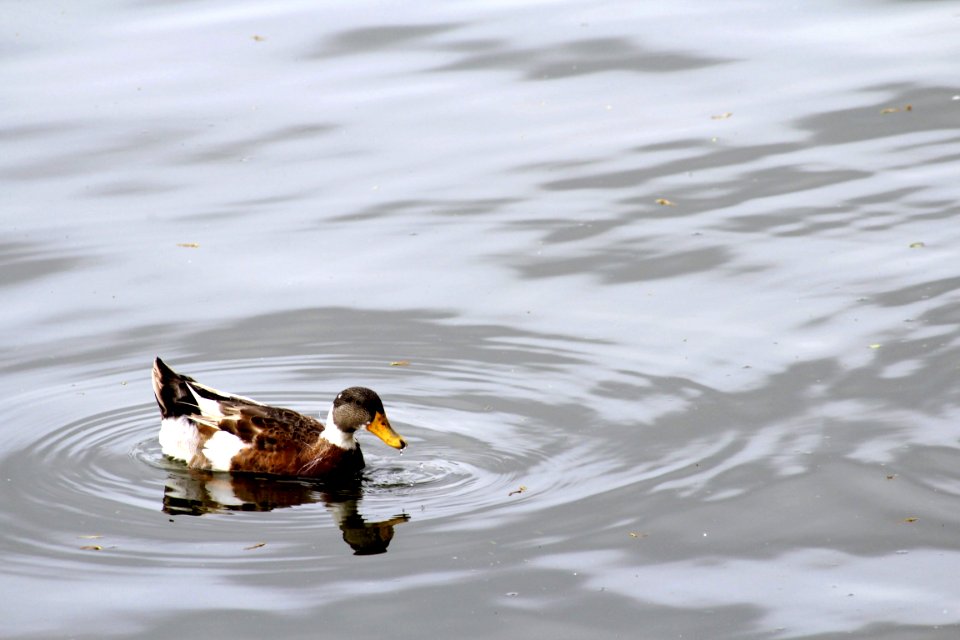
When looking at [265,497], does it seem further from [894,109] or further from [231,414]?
[894,109]

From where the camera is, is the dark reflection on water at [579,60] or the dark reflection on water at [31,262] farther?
the dark reflection on water at [579,60]

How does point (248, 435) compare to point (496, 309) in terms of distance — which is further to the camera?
point (496, 309)

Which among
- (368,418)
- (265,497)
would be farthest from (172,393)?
(368,418)

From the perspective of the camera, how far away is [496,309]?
1180 centimetres

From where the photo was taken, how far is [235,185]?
14.6 m

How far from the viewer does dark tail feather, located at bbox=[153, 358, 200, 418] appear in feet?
33.1

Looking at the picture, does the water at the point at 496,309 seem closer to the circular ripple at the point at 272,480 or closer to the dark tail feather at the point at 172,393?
the circular ripple at the point at 272,480

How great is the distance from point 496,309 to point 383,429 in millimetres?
2213

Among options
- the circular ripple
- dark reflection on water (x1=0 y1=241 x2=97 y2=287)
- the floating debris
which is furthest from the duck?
the floating debris

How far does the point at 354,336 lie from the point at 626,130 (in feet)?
16.6

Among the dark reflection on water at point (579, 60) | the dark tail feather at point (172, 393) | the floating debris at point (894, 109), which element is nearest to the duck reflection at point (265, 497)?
the dark tail feather at point (172, 393)

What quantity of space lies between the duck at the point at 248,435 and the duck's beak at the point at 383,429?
0.09 meters

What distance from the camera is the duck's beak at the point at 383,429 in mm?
9828

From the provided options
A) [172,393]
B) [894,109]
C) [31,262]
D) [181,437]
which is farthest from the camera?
[894,109]
